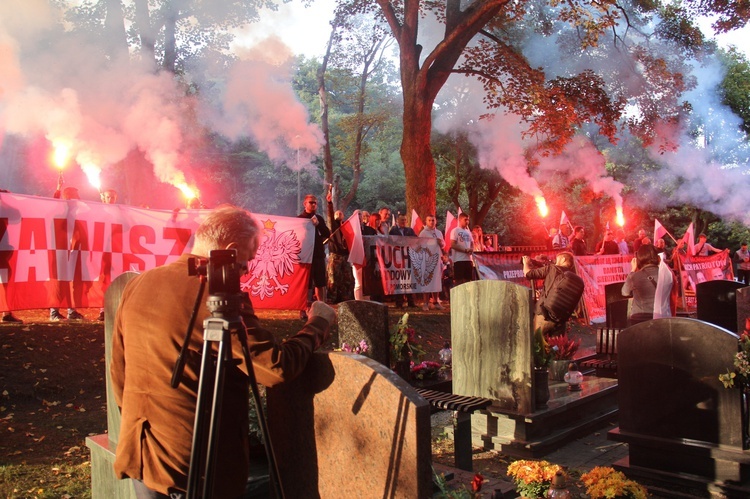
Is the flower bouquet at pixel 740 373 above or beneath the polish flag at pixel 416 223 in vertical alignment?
beneath

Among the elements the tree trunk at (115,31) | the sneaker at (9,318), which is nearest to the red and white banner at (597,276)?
the sneaker at (9,318)

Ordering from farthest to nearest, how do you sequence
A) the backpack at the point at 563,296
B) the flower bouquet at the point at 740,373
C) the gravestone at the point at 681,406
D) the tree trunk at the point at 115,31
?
the tree trunk at the point at 115,31 < the backpack at the point at 563,296 < the gravestone at the point at 681,406 < the flower bouquet at the point at 740,373

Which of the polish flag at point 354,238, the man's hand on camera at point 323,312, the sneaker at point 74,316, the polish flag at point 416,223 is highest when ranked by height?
the polish flag at point 416,223

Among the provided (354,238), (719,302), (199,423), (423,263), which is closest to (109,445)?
(199,423)

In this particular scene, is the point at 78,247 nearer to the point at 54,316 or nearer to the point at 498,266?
the point at 54,316

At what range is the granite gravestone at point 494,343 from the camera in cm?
689

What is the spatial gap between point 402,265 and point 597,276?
20.2 feet

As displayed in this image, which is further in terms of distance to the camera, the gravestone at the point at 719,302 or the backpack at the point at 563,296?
the gravestone at the point at 719,302

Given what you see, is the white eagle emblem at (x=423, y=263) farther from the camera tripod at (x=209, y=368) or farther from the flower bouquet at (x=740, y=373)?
the camera tripod at (x=209, y=368)

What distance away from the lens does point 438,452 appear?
22.2 feet

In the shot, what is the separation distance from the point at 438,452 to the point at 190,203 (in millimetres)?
6888

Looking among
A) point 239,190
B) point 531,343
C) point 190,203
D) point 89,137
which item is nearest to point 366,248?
point 190,203

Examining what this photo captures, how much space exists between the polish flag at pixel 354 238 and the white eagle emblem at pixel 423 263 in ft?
5.68

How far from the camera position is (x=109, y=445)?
4.38 m
